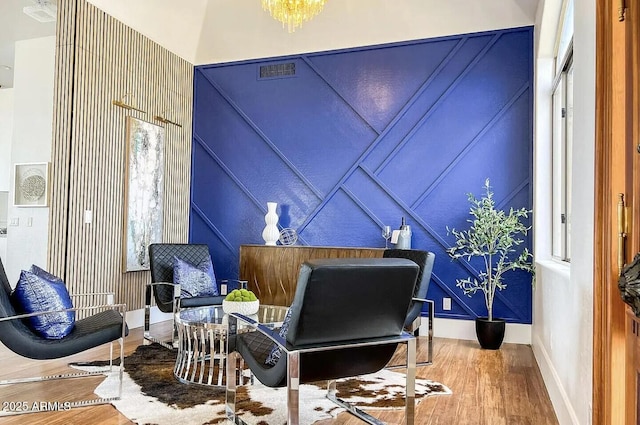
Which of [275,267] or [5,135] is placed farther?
[5,135]

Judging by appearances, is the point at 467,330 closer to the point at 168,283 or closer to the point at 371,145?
the point at 371,145

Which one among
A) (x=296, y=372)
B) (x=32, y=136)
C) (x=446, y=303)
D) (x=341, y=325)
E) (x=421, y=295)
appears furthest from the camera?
(x=32, y=136)

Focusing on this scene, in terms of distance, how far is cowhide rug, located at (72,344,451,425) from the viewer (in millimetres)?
2707

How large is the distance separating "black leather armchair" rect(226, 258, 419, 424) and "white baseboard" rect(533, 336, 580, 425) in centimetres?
91

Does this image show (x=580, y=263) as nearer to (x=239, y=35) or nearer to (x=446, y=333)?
(x=446, y=333)

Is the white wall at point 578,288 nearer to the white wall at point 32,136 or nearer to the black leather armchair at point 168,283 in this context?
the black leather armchair at point 168,283

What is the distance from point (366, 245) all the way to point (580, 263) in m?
3.25

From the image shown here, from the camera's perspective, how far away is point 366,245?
5.46m

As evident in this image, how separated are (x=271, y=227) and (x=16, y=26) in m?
3.64

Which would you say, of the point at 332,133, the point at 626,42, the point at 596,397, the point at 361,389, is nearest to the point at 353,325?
the point at 596,397

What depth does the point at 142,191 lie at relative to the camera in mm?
5379

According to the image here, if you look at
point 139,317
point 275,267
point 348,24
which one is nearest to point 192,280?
point 275,267

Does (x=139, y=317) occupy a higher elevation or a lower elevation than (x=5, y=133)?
lower

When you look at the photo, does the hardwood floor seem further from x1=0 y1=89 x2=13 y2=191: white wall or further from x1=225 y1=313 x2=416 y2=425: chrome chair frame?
x1=0 y1=89 x2=13 y2=191: white wall
